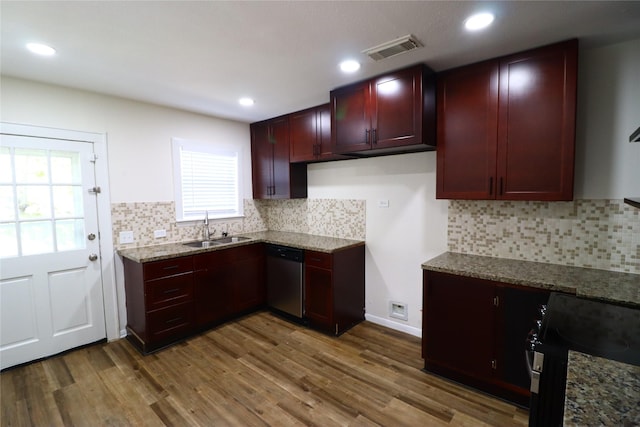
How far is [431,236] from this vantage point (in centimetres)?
281

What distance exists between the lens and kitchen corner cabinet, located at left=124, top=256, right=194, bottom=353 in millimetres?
2707

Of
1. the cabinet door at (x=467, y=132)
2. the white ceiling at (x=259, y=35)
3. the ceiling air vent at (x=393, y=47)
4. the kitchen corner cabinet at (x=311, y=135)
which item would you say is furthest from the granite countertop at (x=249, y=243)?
the ceiling air vent at (x=393, y=47)

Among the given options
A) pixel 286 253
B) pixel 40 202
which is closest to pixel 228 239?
pixel 286 253

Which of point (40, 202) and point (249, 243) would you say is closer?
point (40, 202)

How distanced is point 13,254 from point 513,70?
4258 millimetres

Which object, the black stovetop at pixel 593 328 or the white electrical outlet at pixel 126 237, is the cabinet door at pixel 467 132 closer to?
the black stovetop at pixel 593 328

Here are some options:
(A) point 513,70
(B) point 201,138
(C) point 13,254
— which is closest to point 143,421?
(C) point 13,254

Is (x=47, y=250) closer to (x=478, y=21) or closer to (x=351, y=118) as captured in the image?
(x=351, y=118)

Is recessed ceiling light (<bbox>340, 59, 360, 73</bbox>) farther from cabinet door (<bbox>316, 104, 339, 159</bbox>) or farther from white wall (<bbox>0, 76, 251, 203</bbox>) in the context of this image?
white wall (<bbox>0, 76, 251, 203</bbox>)

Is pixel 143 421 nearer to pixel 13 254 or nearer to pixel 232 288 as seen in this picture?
pixel 232 288

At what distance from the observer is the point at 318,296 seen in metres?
3.08

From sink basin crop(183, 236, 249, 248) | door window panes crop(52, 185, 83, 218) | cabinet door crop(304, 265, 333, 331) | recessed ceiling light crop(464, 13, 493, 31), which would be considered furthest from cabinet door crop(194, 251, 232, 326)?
recessed ceiling light crop(464, 13, 493, 31)

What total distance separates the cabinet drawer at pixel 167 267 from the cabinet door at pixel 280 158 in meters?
1.41

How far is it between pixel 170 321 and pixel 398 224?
8.17 feet
